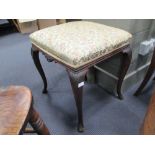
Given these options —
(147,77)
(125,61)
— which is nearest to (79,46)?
(125,61)

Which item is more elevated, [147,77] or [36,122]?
[36,122]

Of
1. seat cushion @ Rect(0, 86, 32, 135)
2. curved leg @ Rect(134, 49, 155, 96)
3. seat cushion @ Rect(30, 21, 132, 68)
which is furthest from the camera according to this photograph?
curved leg @ Rect(134, 49, 155, 96)

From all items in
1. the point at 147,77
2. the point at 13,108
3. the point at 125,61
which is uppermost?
the point at 13,108

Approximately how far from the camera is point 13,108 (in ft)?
1.58

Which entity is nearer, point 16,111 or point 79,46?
point 16,111

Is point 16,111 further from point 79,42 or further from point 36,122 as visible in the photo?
point 79,42

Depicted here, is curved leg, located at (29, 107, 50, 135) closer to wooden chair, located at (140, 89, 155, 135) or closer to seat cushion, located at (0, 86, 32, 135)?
seat cushion, located at (0, 86, 32, 135)

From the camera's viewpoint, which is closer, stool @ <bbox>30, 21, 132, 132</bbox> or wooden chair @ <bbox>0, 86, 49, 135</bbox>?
wooden chair @ <bbox>0, 86, 49, 135</bbox>

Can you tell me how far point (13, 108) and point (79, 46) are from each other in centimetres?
41

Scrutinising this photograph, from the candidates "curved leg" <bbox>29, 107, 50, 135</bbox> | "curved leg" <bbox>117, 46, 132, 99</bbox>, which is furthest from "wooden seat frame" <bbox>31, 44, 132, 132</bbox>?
"curved leg" <bbox>29, 107, 50, 135</bbox>

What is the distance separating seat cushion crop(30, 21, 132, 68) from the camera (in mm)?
752

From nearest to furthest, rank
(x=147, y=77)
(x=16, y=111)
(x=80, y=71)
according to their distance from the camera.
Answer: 1. (x=16, y=111)
2. (x=80, y=71)
3. (x=147, y=77)

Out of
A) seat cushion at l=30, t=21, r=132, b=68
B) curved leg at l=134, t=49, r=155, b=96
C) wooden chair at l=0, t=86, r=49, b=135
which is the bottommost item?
curved leg at l=134, t=49, r=155, b=96

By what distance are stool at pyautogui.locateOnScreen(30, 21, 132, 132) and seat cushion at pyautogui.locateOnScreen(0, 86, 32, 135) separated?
29cm
